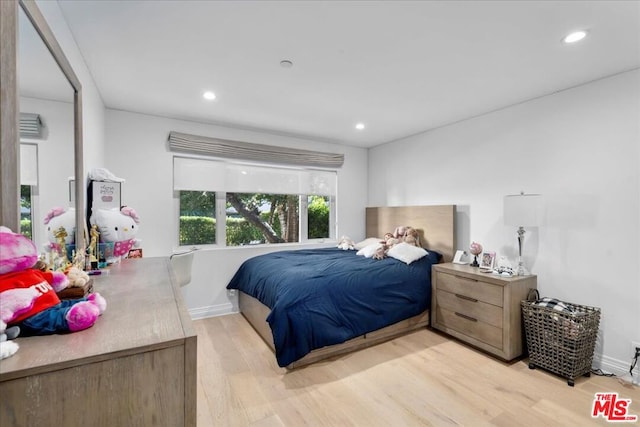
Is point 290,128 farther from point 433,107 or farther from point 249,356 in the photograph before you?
point 249,356

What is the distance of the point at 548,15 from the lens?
5.37 feet

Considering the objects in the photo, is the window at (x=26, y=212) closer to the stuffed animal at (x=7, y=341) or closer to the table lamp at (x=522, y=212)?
the stuffed animal at (x=7, y=341)

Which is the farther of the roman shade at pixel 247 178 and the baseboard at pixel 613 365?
the roman shade at pixel 247 178

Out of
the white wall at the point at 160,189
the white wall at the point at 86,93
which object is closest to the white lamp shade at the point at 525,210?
the white wall at the point at 160,189

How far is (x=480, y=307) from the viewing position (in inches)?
106

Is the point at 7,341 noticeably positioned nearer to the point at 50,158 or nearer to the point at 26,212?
the point at 26,212

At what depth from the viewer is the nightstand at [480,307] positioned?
2.48m

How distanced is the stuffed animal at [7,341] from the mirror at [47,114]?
480 millimetres

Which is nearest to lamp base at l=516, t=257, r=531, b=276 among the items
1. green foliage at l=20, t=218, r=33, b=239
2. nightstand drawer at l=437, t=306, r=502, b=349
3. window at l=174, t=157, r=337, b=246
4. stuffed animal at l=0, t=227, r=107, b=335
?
nightstand drawer at l=437, t=306, r=502, b=349

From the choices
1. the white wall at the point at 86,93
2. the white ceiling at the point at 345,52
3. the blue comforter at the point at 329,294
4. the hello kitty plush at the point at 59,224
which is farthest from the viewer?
the blue comforter at the point at 329,294

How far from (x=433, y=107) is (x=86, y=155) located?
309cm

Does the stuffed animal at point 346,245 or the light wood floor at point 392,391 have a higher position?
the stuffed animal at point 346,245

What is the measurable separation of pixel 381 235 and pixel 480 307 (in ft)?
6.30

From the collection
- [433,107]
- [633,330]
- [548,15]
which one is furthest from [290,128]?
[633,330]
